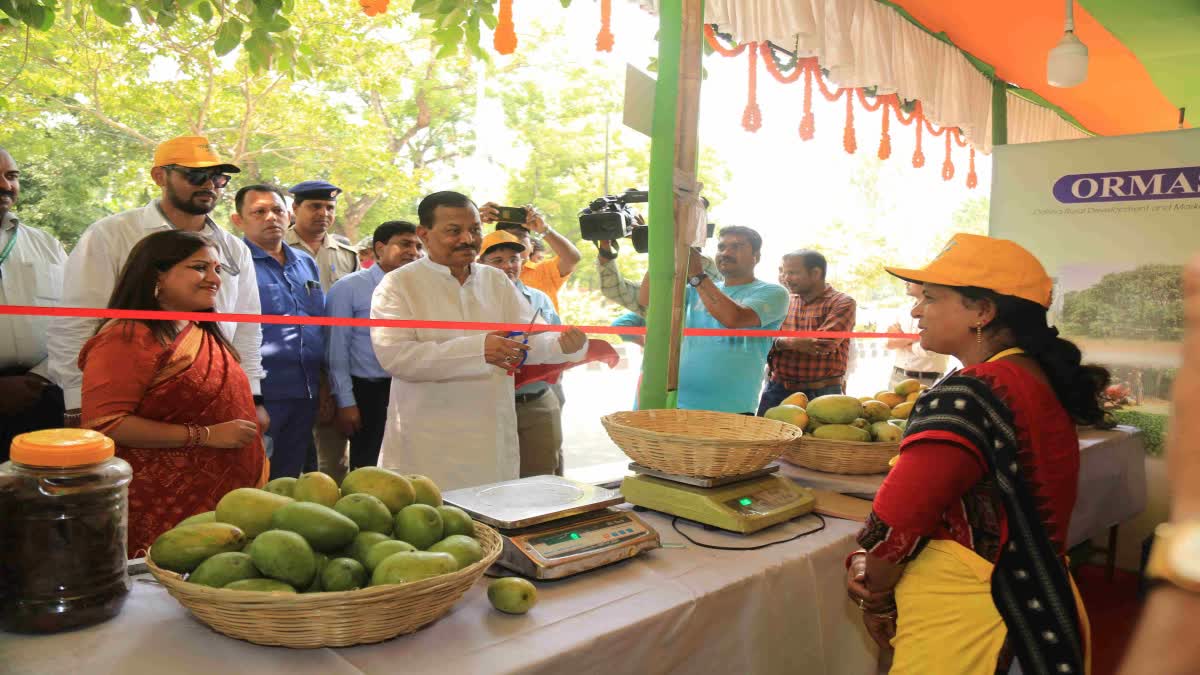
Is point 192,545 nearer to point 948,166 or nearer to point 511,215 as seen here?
point 511,215

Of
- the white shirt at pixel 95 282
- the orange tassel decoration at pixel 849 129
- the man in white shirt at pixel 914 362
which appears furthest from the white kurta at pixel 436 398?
the man in white shirt at pixel 914 362

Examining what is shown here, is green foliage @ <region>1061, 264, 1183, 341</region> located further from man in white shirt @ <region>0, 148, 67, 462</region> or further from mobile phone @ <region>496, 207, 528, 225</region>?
man in white shirt @ <region>0, 148, 67, 462</region>

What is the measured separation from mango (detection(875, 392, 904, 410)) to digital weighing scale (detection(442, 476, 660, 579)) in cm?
136

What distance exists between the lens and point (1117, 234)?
3.54 metres

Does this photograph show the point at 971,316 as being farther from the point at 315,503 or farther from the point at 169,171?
the point at 169,171

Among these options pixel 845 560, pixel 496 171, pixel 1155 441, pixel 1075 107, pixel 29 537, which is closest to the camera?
pixel 29 537

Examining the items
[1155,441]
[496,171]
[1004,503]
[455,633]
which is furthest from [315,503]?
[496,171]

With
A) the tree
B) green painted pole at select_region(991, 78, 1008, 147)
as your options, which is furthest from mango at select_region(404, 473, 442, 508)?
the tree

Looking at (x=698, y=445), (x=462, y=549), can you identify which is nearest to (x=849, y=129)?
(x=698, y=445)

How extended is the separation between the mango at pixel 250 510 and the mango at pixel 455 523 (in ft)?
0.74

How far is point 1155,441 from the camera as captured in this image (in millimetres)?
3570

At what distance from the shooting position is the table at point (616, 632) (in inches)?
39.8

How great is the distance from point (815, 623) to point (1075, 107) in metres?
6.78

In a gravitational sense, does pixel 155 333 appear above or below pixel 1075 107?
below
